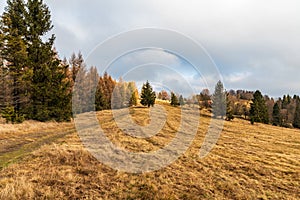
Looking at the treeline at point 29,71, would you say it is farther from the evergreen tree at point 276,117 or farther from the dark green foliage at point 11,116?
the evergreen tree at point 276,117

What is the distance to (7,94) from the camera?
79.7 feet

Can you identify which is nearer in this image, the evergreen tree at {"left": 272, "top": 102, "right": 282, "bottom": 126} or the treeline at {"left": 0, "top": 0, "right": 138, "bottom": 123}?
the treeline at {"left": 0, "top": 0, "right": 138, "bottom": 123}

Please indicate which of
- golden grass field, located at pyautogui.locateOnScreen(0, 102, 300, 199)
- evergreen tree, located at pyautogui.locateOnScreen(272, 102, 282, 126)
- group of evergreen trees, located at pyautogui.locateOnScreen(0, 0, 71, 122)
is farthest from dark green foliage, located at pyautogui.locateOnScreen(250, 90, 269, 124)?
group of evergreen trees, located at pyautogui.locateOnScreen(0, 0, 71, 122)

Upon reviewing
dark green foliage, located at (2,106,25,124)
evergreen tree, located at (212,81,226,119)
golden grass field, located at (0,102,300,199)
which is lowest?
golden grass field, located at (0,102,300,199)

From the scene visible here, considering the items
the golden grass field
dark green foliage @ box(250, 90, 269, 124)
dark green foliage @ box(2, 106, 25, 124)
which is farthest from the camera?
dark green foliage @ box(250, 90, 269, 124)

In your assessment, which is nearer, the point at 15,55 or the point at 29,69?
the point at 15,55

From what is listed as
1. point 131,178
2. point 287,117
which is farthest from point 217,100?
point 287,117

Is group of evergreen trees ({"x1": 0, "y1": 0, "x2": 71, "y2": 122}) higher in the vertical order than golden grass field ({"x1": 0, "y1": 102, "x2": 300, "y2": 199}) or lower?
higher

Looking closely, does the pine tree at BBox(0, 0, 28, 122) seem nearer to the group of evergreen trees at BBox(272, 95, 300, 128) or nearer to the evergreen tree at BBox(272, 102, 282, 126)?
the group of evergreen trees at BBox(272, 95, 300, 128)

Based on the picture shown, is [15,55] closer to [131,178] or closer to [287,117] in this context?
[131,178]

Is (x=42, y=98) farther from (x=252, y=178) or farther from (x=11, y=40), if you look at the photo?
(x=252, y=178)

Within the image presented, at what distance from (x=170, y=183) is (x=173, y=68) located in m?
5.48

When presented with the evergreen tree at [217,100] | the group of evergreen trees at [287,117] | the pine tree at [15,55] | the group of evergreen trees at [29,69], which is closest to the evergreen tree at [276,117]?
the group of evergreen trees at [287,117]

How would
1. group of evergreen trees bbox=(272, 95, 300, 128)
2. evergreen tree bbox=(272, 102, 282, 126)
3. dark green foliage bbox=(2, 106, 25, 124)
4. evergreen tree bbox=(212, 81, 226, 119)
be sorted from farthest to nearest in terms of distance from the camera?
evergreen tree bbox=(272, 102, 282, 126) → group of evergreen trees bbox=(272, 95, 300, 128) → dark green foliage bbox=(2, 106, 25, 124) → evergreen tree bbox=(212, 81, 226, 119)
